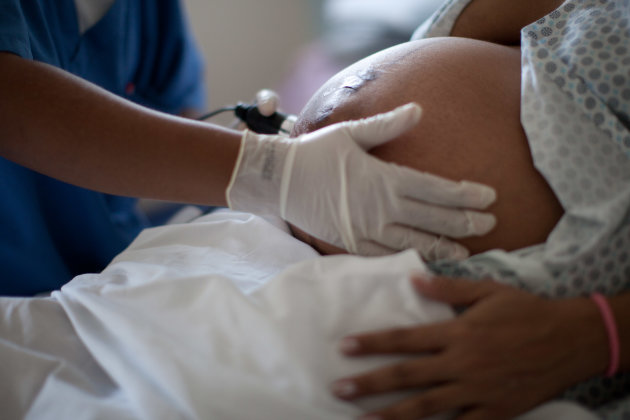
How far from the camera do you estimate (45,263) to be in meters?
0.99

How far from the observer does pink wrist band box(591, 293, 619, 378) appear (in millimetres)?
512

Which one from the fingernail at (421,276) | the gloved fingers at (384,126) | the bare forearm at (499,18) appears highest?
the bare forearm at (499,18)

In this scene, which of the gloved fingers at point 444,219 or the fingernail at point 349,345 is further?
the gloved fingers at point 444,219

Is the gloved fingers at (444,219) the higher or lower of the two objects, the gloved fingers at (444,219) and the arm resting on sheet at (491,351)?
the higher

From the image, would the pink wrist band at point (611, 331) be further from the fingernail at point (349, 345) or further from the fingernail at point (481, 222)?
the fingernail at point (349, 345)

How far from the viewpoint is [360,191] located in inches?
24.3

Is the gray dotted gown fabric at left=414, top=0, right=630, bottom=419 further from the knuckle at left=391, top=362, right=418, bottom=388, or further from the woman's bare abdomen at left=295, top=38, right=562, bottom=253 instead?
the knuckle at left=391, top=362, right=418, bottom=388

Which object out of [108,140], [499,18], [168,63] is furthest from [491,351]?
[168,63]

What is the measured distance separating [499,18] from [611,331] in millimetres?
638

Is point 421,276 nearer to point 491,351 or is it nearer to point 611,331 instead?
point 491,351

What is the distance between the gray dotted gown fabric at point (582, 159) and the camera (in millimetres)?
557

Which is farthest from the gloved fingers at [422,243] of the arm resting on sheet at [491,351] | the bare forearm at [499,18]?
the bare forearm at [499,18]

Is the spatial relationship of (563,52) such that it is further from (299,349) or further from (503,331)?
(299,349)

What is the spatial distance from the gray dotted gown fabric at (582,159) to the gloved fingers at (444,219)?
0.04 meters
